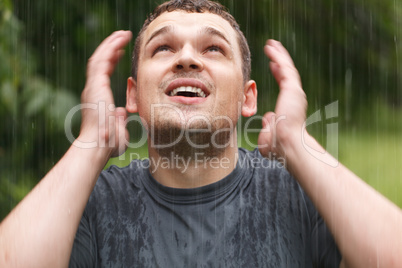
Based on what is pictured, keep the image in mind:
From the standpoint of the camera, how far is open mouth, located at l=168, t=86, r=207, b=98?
1.98 metres

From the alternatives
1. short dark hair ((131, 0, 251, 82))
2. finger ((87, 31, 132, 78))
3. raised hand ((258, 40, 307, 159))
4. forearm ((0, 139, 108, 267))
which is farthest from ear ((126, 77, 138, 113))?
raised hand ((258, 40, 307, 159))

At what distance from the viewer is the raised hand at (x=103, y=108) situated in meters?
2.00

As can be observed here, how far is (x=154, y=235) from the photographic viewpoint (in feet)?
6.27

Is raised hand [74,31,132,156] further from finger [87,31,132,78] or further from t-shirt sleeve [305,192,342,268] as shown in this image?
t-shirt sleeve [305,192,342,268]

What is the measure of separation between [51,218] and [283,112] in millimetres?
931

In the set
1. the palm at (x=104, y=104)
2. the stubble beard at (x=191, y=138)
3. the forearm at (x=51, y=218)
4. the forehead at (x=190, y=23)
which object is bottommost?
the forearm at (x=51, y=218)

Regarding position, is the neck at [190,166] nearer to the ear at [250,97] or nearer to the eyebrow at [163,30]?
the ear at [250,97]

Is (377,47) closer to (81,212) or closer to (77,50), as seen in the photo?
(77,50)

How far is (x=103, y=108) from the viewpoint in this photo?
6.66 ft

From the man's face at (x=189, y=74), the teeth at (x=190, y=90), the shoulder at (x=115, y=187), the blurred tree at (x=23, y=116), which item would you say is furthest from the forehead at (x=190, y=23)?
the blurred tree at (x=23, y=116)

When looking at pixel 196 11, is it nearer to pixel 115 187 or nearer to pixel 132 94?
pixel 132 94

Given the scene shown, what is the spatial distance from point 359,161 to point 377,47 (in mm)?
1234

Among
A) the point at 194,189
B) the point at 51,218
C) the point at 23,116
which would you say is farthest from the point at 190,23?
the point at 23,116

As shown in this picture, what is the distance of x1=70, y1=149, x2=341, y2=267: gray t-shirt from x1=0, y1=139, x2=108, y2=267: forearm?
5.6 inches
